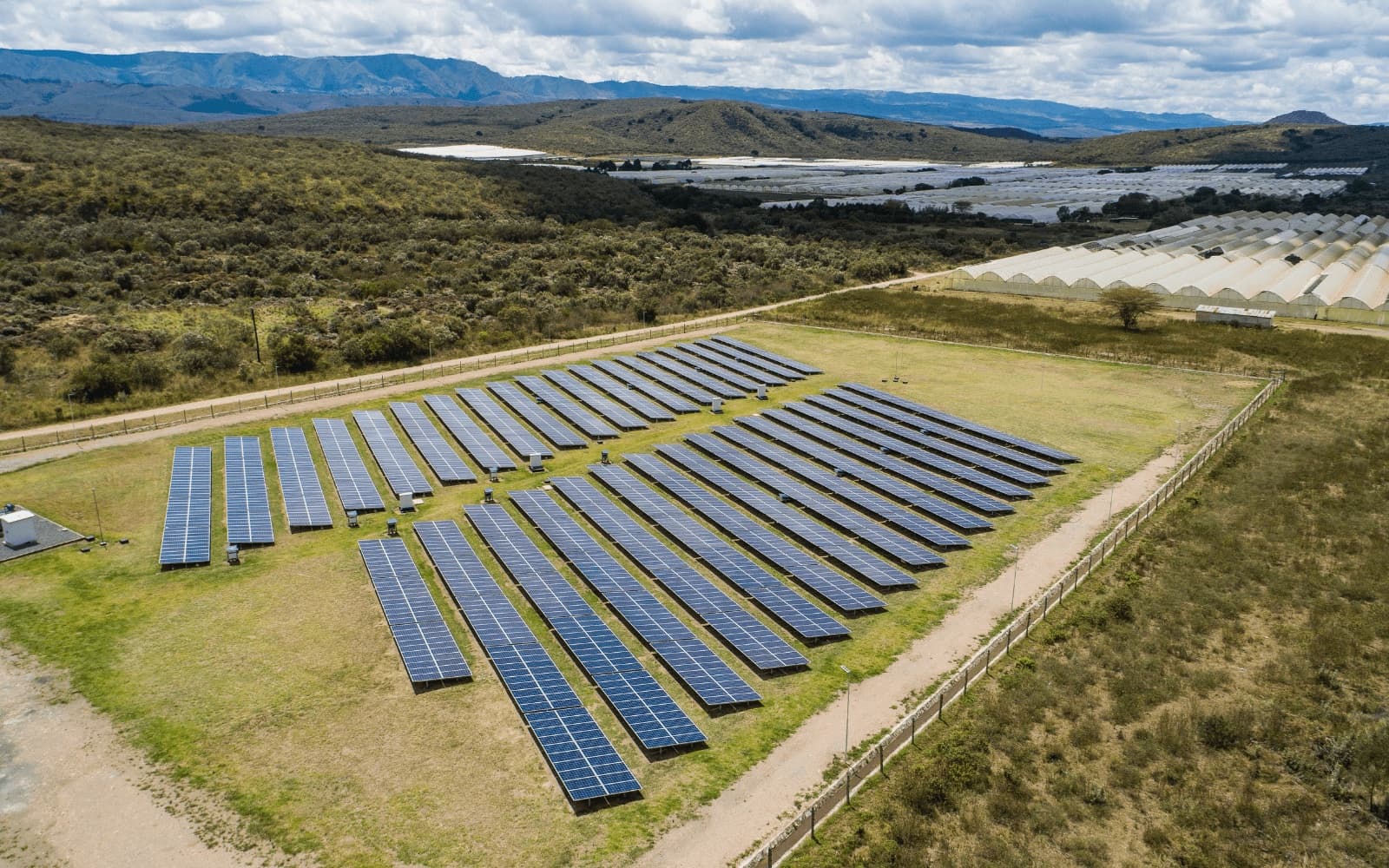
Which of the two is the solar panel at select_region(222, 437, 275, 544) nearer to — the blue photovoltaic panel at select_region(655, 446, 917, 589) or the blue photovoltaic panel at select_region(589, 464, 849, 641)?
the blue photovoltaic panel at select_region(589, 464, 849, 641)

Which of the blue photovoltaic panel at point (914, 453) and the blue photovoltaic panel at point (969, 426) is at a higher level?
the blue photovoltaic panel at point (969, 426)

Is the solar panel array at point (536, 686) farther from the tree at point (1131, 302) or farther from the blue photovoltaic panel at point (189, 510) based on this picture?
the tree at point (1131, 302)

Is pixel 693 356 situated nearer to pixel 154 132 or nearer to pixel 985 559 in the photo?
pixel 985 559

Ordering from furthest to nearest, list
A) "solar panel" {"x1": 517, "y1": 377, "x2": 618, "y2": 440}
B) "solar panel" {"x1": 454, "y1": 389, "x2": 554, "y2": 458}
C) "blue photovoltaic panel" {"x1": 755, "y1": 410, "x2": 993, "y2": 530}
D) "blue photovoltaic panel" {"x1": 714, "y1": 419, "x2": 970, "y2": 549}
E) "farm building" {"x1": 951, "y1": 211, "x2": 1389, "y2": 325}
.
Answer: "farm building" {"x1": 951, "y1": 211, "x2": 1389, "y2": 325}, "solar panel" {"x1": 517, "y1": 377, "x2": 618, "y2": 440}, "solar panel" {"x1": 454, "y1": 389, "x2": 554, "y2": 458}, "blue photovoltaic panel" {"x1": 755, "y1": 410, "x2": 993, "y2": 530}, "blue photovoltaic panel" {"x1": 714, "y1": 419, "x2": 970, "y2": 549}

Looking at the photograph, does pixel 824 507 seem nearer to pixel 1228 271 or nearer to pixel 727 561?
pixel 727 561

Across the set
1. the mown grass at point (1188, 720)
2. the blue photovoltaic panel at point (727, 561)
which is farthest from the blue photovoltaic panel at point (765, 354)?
the mown grass at point (1188, 720)

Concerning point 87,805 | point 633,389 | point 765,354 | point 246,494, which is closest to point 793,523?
point 633,389

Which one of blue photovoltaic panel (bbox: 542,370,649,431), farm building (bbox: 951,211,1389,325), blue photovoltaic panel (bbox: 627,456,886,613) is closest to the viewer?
blue photovoltaic panel (bbox: 627,456,886,613)

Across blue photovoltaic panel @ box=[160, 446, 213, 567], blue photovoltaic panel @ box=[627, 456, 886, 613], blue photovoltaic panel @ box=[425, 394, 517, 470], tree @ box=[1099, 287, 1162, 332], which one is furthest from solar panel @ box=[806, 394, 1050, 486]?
tree @ box=[1099, 287, 1162, 332]
